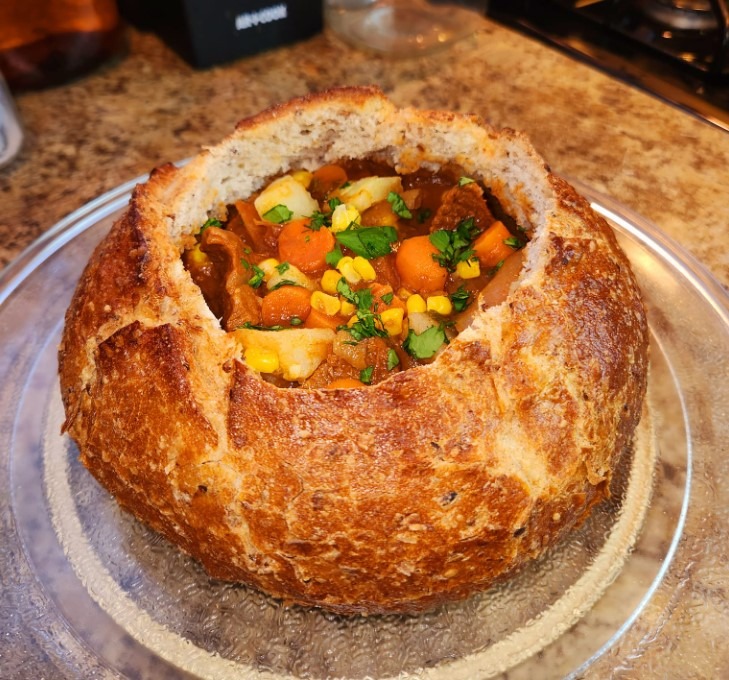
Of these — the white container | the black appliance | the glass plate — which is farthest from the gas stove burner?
the white container

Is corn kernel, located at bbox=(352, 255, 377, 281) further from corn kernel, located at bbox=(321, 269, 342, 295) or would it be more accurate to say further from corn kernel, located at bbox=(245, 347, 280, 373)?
corn kernel, located at bbox=(245, 347, 280, 373)

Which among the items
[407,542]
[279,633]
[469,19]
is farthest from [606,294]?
[469,19]

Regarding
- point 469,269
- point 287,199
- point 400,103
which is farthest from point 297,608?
point 400,103

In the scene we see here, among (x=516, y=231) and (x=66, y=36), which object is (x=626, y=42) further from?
(x=66, y=36)

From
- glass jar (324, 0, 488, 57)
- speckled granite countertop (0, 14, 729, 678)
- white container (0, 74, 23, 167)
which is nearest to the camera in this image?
speckled granite countertop (0, 14, 729, 678)

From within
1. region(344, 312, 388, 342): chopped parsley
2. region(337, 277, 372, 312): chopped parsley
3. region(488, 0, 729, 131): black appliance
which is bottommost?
region(488, 0, 729, 131): black appliance

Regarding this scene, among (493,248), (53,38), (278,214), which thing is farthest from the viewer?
(53,38)

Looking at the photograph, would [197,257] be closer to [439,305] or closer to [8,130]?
[439,305]
